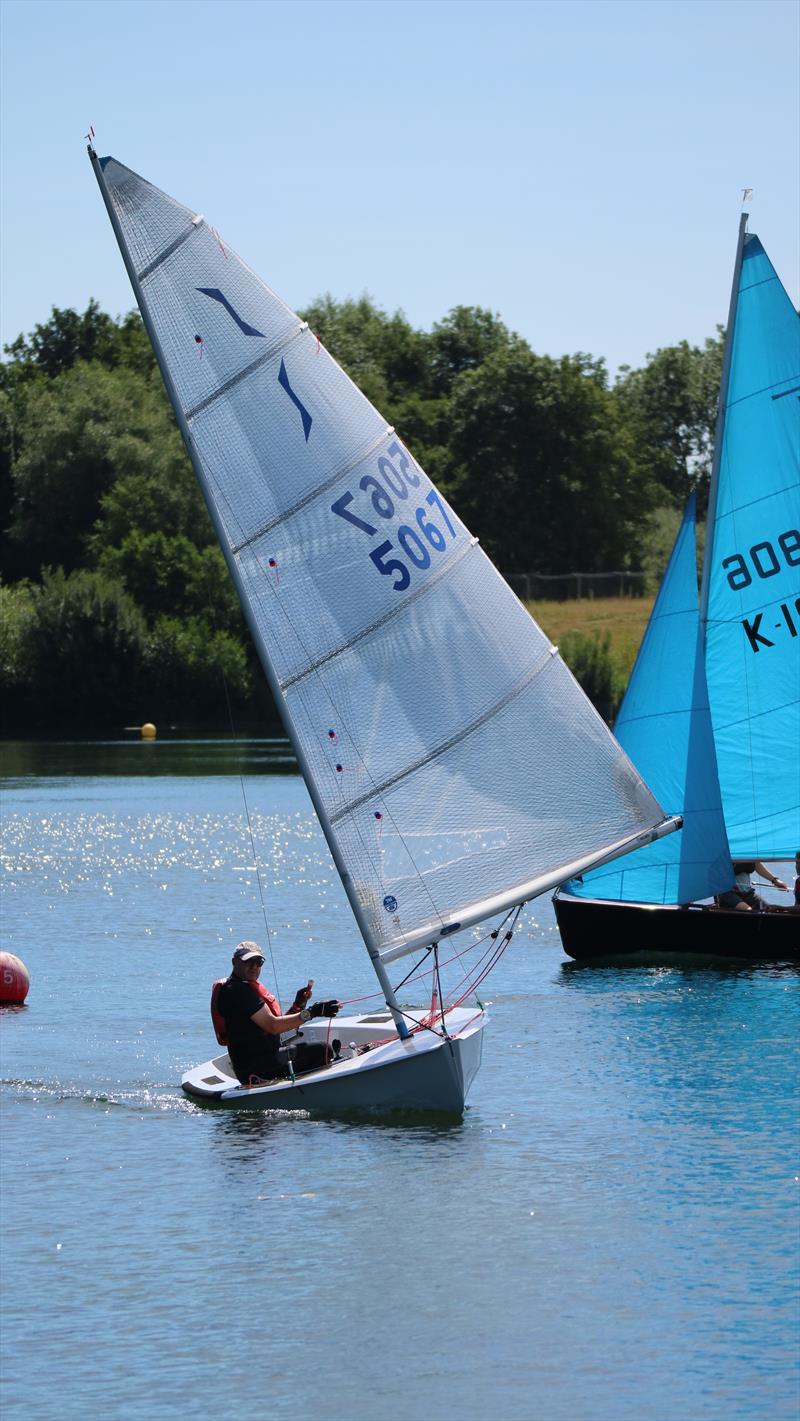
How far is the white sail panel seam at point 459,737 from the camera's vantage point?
19.6 meters

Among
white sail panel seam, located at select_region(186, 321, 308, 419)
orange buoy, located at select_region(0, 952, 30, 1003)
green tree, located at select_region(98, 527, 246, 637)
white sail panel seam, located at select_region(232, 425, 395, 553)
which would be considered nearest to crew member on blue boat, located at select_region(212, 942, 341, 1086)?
white sail panel seam, located at select_region(232, 425, 395, 553)

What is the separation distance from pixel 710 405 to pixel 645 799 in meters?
125

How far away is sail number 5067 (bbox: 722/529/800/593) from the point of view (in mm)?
30250

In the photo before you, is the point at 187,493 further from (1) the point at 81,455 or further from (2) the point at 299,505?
(2) the point at 299,505

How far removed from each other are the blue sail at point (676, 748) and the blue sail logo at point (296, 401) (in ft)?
39.9

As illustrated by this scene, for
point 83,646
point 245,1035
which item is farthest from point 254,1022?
point 83,646

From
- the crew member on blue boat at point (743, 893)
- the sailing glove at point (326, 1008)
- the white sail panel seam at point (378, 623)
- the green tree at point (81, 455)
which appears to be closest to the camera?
the white sail panel seam at point (378, 623)

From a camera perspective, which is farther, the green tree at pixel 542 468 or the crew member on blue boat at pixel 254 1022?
the green tree at pixel 542 468

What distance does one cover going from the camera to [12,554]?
117 m

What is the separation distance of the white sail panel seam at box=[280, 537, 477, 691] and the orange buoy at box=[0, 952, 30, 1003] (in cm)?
1163

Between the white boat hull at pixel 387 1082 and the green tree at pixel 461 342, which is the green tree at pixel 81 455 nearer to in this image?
the green tree at pixel 461 342

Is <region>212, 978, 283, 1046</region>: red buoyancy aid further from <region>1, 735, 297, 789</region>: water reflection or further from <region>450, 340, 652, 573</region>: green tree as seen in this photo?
<region>450, 340, 652, 573</region>: green tree

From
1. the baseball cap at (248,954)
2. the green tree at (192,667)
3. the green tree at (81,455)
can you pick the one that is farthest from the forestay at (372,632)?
the green tree at (81,455)

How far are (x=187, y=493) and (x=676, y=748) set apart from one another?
7350cm
